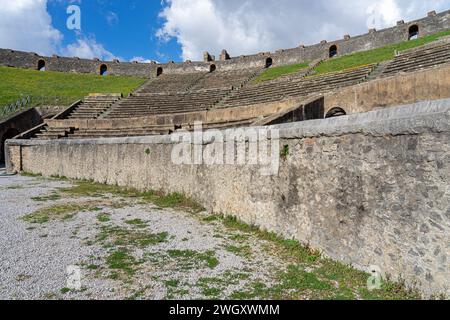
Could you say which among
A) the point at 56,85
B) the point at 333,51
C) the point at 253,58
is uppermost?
the point at 253,58

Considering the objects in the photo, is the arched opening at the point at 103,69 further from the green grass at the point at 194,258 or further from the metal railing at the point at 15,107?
the green grass at the point at 194,258

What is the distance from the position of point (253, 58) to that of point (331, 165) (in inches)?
1398

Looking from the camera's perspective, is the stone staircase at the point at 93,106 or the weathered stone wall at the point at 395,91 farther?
the stone staircase at the point at 93,106

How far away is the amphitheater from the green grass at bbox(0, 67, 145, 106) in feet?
30.6

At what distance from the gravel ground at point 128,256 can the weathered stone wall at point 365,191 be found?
0.79 meters

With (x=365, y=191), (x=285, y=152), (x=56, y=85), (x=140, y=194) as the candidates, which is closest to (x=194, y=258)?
(x=285, y=152)

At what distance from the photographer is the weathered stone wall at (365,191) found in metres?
3.48

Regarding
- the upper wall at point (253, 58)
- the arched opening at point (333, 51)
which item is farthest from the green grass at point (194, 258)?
the arched opening at point (333, 51)

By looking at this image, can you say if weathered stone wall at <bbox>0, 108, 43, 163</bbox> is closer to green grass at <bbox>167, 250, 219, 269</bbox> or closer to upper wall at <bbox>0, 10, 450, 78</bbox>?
upper wall at <bbox>0, 10, 450, 78</bbox>

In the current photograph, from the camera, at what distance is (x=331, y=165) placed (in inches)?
193

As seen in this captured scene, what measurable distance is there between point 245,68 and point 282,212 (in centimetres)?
3411

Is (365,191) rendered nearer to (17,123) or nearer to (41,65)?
(17,123)

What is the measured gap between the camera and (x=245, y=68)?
37.9 m
